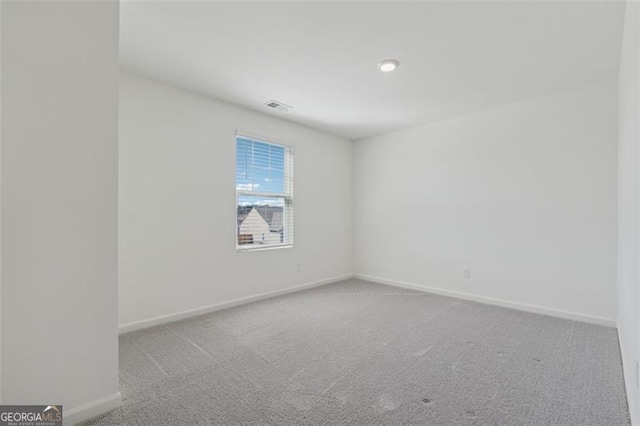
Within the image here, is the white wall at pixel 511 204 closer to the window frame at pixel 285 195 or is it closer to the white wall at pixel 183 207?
the window frame at pixel 285 195

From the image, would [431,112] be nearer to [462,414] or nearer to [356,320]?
[356,320]

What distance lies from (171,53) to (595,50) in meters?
3.35

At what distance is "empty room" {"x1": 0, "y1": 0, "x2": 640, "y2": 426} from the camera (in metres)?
1.41

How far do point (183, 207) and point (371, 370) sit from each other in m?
2.34

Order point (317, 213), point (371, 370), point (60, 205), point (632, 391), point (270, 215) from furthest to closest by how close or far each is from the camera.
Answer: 1. point (317, 213)
2. point (270, 215)
3. point (371, 370)
4. point (632, 391)
5. point (60, 205)

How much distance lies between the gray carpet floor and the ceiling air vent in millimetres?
2372

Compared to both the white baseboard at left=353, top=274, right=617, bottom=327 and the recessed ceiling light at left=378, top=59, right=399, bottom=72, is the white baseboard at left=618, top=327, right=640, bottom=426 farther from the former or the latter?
the recessed ceiling light at left=378, top=59, right=399, bottom=72

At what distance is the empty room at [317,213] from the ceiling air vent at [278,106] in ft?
0.21

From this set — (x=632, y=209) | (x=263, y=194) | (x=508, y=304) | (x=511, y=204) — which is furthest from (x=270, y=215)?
(x=632, y=209)

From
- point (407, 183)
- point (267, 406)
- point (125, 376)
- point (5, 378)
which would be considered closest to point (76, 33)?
point (5, 378)

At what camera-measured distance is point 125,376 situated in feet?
6.25

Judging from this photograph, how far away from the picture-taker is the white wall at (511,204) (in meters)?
2.88

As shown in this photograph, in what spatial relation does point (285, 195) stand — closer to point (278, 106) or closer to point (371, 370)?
point (278, 106)

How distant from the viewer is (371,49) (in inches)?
88.9
